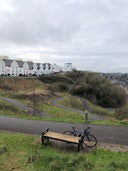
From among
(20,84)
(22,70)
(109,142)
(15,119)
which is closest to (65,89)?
(20,84)

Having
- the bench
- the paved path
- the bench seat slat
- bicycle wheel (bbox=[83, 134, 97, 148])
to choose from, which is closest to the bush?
the paved path

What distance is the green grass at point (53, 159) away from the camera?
688 centimetres

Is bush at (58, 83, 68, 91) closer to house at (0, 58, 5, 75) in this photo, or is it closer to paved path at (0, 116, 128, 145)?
house at (0, 58, 5, 75)

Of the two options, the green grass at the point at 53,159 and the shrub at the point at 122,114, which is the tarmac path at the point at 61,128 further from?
the shrub at the point at 122,114

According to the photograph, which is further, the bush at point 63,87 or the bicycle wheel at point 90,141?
the bush at point 63,87

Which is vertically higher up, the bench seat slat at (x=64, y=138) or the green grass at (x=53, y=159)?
the bench seat slat at (x=64, y=138)

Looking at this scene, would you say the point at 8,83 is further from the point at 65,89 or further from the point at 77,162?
the point at 77,162

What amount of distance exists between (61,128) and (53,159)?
430 cm

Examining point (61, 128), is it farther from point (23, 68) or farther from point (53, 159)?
point (23, 68)

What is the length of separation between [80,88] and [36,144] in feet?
186

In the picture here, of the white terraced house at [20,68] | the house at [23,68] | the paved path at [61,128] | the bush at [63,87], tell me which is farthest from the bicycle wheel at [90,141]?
the house at [23,68]

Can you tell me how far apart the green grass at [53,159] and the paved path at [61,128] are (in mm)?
1683

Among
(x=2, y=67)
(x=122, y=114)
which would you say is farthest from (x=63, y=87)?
(x=122, y=114)

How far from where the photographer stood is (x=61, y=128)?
11609mm
